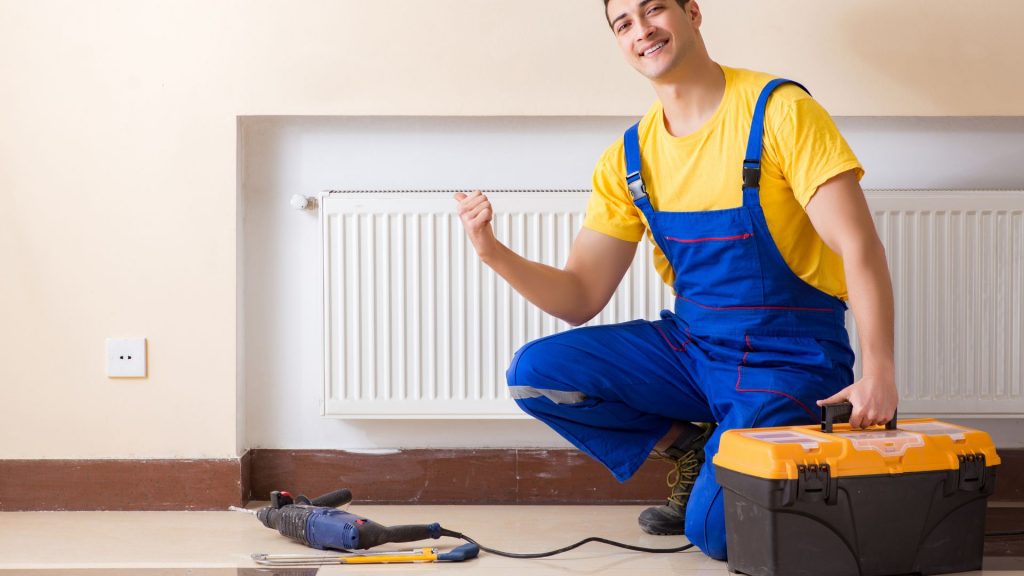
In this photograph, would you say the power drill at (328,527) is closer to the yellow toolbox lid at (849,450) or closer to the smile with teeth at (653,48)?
the yellow toolbox lid at (849,450)

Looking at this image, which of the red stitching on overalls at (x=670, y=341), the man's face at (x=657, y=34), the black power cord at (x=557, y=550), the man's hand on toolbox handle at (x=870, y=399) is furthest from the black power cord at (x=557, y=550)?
the man's face at (x=657, y=34)

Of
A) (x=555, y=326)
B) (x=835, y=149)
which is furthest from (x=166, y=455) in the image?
(x=835, y=149)

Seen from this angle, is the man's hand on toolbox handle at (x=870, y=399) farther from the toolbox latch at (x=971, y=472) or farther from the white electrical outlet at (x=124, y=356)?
the white electrical outlet at (x=124, y=356)

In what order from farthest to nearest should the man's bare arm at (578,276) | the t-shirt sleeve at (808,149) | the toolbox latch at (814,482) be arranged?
1. the man's bare arm at (578,276)
2. the t-shirt sleeve at (808,149)
3. the toolbox latch at (814,482)

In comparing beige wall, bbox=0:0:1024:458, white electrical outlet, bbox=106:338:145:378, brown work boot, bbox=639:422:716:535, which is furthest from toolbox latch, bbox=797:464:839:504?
white electrical outlet, bbox=106:338:145:378

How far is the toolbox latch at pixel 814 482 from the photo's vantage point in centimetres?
142

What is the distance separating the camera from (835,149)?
1594 millimetres

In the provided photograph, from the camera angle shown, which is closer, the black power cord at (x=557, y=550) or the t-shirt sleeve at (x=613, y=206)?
the black power cord at (x=557, y=550)

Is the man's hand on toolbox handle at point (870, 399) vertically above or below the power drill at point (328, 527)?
above

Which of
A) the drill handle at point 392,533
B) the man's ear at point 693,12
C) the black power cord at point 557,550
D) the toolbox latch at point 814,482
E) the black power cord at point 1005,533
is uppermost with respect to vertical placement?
the man's ear at point 693,12

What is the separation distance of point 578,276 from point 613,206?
0.15 m

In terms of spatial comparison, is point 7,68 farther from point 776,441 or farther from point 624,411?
point 776,441

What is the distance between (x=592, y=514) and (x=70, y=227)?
129cm

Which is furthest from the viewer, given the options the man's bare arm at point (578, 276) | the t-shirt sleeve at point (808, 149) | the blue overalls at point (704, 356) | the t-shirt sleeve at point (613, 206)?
the t-shirt sleeve at point (613, 206)
